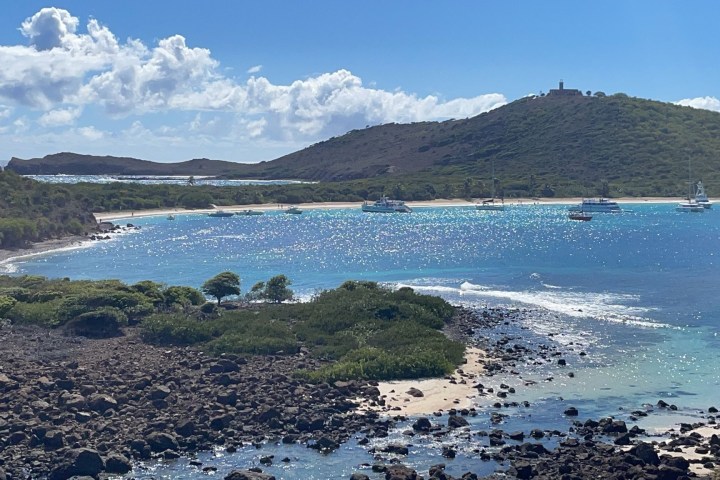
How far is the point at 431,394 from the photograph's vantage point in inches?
1666

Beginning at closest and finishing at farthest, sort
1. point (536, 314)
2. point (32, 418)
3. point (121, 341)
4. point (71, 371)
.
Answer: point (32, 418), point (71, 371), point (121, 341), point (536, 314)

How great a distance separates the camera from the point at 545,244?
4574 inches

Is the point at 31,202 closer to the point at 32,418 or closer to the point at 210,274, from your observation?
the point at 210,274

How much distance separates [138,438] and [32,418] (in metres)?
4.79

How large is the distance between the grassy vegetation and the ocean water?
207 inches

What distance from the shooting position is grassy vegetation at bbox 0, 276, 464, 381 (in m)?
46.6

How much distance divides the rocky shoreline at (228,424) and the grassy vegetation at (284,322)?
212 centimetres

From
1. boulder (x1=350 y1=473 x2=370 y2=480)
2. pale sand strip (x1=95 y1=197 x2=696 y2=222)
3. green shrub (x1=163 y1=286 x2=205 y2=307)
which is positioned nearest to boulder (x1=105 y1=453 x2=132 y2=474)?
boulder (x1=350 y1=473 x2=370 y2=480)

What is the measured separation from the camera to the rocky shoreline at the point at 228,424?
32.2 m

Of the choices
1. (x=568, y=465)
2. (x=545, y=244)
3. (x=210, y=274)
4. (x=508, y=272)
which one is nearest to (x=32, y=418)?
(x=568, y=465)

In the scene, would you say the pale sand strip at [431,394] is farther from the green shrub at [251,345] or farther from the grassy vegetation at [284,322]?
the green shrub at [251,345]

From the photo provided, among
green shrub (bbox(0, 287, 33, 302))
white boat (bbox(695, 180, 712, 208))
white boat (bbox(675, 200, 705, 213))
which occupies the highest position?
white boat (bbox(695, 180, 712, 208))

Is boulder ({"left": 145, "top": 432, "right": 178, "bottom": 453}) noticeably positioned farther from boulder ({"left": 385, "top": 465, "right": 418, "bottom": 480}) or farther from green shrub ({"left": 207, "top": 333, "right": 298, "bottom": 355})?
green shrub ({"left": 207, "top": 333, "right": 298, "bottom": 355})

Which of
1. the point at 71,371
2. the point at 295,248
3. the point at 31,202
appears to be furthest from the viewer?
the point at 31,202
